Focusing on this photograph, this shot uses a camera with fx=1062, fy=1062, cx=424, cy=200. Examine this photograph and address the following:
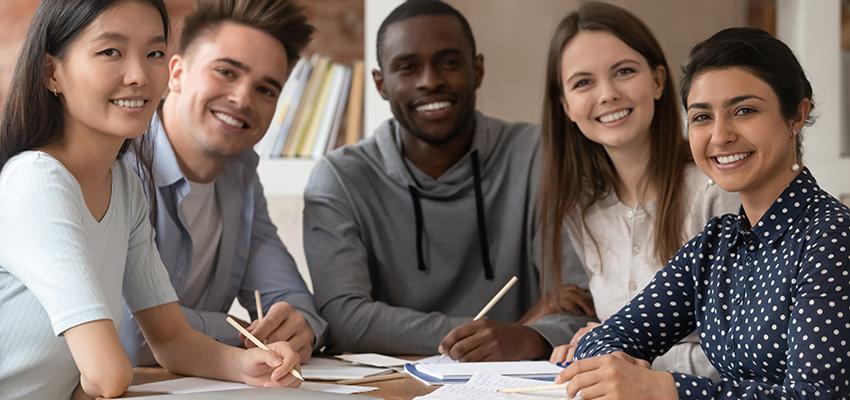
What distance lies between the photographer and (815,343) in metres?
1.33

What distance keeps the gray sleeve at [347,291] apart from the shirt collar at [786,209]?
744 mm

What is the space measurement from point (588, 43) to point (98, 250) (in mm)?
1033

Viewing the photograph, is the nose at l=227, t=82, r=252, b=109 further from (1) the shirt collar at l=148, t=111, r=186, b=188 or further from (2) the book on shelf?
(2) the book on shelf

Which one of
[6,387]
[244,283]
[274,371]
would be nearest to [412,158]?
[244,283]

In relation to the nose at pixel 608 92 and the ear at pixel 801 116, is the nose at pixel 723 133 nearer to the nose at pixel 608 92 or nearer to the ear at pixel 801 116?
the ear at pixel 801 116

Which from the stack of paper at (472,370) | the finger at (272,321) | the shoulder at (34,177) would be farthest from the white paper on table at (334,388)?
the shoulder at (34,177)

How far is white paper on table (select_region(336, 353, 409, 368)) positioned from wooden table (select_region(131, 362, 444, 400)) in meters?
0.14

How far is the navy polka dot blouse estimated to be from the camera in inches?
52.7

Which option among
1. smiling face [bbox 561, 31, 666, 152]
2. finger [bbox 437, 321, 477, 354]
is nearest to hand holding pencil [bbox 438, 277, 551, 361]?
finger [bbox 437, 321, 477, 354]

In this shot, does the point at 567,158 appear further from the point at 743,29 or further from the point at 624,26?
the point at 743,29

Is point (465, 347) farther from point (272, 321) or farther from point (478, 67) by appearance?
point (478, 67)

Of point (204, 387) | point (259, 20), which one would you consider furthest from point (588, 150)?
point (204, 387)

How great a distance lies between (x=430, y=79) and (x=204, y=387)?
1.02 metres

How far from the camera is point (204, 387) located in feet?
5.14
